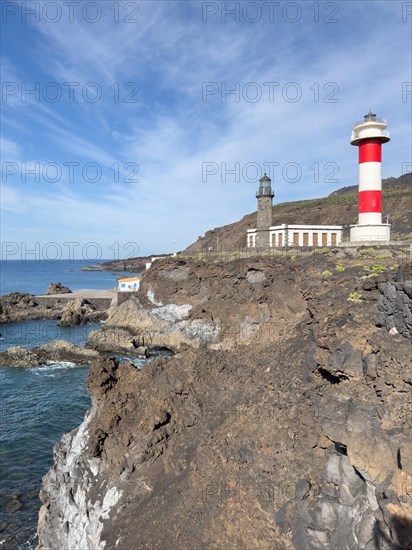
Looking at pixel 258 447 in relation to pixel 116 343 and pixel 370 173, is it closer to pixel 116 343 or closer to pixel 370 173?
pixel 370 173

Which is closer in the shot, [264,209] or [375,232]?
[375,232]

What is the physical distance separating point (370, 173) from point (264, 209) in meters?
13.3

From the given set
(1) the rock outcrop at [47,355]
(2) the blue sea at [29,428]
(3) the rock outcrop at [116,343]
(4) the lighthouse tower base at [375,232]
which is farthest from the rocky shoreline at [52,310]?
(4) the lighthouse tower base at [375,232]

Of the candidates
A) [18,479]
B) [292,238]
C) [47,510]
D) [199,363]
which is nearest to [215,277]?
[292,238]

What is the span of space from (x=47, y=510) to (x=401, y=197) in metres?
74.7

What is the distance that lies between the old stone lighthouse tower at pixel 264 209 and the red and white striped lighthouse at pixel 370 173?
37.8 feet

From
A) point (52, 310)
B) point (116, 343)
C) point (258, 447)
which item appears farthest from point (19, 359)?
point (52, 310)

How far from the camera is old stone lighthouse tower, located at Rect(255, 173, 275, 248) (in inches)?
1426

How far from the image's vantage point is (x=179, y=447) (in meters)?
10.3

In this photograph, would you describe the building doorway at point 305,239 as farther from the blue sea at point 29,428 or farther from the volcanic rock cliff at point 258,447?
the volcanic rock cliff at point 258,447

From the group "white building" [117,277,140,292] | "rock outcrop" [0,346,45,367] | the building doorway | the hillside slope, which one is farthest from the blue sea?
the hillside slope

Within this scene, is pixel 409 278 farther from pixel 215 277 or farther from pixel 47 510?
pixel 215 277

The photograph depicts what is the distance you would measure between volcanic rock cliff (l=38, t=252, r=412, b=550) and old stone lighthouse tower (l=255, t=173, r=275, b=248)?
2228 centimetres

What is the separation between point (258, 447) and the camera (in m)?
9.31
